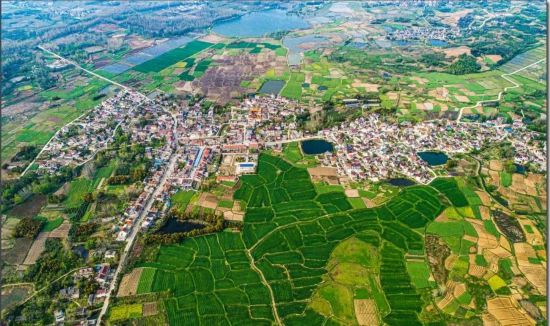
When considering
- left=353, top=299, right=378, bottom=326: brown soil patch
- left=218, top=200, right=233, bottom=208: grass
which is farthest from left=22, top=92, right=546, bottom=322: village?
left=353, top=299, right=378, bottom=326: brown soil patch

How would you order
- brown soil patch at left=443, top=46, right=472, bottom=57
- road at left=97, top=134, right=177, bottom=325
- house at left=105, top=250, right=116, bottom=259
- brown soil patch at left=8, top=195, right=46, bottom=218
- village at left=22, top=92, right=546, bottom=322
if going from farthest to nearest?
1. brown soil patch at left=443, top=46, right=472, bottom=57
2. village at left=22, top=92, right=546, bottom=322
3. brown soil patch at left=8, top=195, right=46, bottom=218
4. house at left=105, top=250, right=116, bottom=259
5. road at left=97, top=134, right=177, bottom=325

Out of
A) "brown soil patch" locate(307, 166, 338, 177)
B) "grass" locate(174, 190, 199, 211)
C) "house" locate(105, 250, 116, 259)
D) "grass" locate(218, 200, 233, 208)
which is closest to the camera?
"house" locate(105, 250, 116, 259)

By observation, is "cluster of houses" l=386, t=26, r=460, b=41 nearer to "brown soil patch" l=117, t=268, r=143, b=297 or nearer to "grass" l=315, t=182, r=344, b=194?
"grass" l=315, t=182, r=344, b=194

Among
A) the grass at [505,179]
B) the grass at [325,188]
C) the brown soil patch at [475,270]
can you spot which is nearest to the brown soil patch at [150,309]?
the grass at [325,188]

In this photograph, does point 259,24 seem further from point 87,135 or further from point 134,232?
point 134,232

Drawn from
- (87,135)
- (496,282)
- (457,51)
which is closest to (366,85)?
(457,51)

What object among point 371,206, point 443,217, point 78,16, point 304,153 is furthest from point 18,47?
point 443,217

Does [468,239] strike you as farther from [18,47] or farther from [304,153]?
[18,47]
